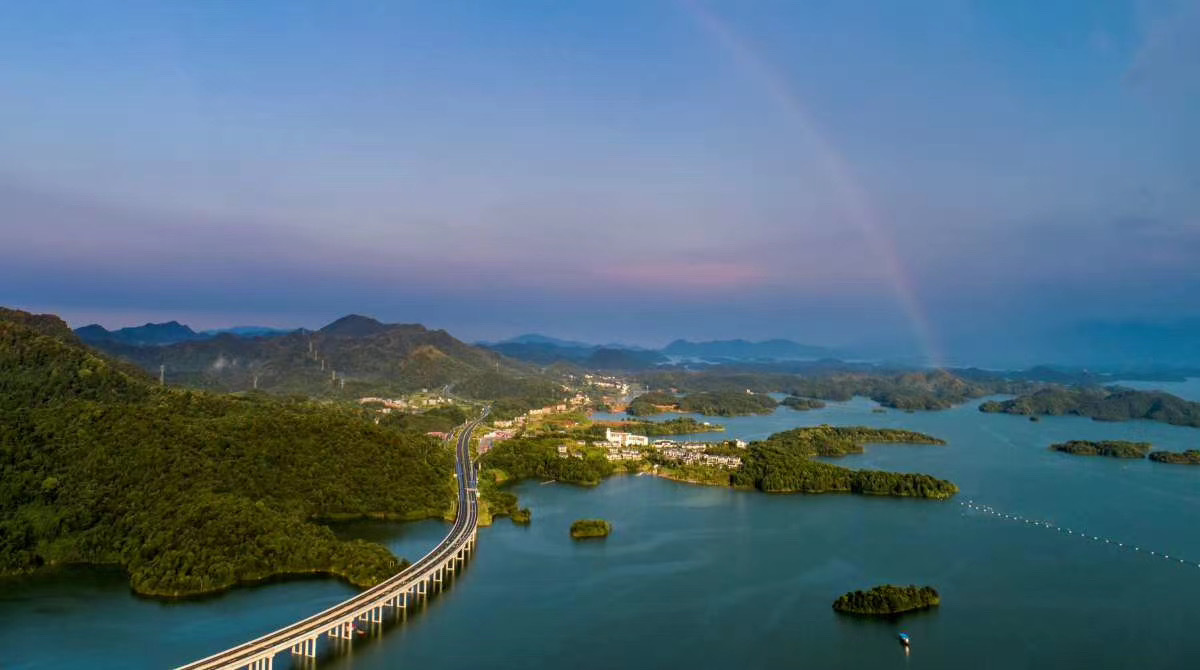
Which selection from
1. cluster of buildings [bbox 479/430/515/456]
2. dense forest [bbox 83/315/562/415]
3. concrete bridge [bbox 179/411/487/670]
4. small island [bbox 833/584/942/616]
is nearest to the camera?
concrete bridge [bbox 179/411/487/670]

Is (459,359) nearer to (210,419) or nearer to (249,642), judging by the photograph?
(210,419)

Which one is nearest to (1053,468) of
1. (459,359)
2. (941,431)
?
(941,431)

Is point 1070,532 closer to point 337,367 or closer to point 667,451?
point 667,451

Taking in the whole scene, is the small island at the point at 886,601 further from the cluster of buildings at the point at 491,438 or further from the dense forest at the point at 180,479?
the cluster of buildings at the point at 491,438

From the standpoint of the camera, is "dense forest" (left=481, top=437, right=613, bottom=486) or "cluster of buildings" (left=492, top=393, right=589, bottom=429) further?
"cluster of buildings" (left=492, top=393, right=589, bottom=429)

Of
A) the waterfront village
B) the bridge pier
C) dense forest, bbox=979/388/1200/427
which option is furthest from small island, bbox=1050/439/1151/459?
the bridge pier

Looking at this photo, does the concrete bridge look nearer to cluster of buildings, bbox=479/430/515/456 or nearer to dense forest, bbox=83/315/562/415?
cluster of buildings, bbox=479/430/515/456
